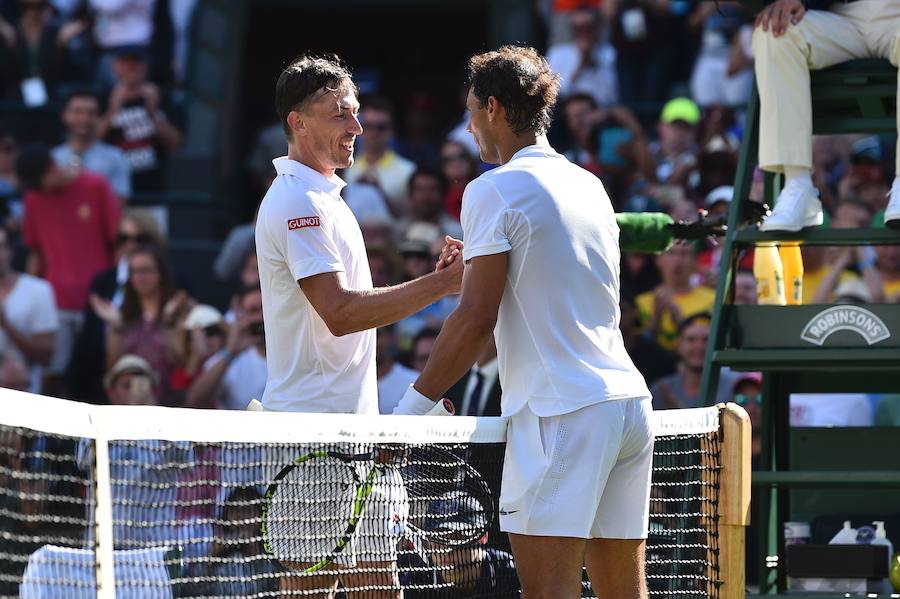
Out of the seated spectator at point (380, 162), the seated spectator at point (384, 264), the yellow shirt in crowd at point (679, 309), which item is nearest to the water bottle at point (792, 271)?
the yellow shirt in crowd at point (679, 309)

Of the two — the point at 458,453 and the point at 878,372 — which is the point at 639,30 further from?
the point at 458,453

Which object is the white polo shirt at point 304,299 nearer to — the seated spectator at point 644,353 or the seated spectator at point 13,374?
the seated spectator at point 644,353

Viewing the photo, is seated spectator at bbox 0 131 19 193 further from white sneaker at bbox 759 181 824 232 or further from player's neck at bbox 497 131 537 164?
player's neck at bbox 497 131 537 164

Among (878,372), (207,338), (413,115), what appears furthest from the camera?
(413,115)

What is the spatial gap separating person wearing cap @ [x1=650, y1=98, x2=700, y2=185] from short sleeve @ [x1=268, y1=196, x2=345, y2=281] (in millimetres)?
6814

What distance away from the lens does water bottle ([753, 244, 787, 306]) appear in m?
6.72

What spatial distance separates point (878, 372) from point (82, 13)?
381 inches

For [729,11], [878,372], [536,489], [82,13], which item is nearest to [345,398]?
[536,489]

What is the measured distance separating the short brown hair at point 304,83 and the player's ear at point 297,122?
1cm

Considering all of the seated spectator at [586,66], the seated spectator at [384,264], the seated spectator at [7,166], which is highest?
the seated spectator at [586,66]

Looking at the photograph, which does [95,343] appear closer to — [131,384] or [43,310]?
[43,310]

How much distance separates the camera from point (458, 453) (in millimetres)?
4691

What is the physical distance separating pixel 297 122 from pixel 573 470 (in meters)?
1.48

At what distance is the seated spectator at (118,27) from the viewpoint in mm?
14258
